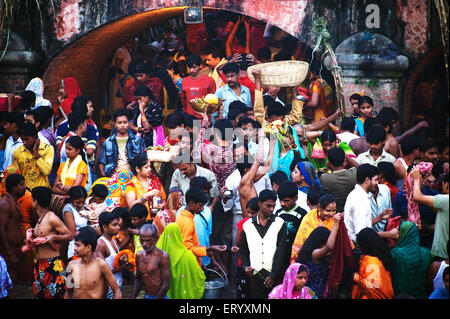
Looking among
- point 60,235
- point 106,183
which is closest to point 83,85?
point 106,183

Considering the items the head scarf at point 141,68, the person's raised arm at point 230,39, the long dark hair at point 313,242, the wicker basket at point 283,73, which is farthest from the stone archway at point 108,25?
the long dark hair at point 313,242

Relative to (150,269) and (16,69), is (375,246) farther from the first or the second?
(16,69)

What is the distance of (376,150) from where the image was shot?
905cm

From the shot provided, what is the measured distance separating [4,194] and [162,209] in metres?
1.74

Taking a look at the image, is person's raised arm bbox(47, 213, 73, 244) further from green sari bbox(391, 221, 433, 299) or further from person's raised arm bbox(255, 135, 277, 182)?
green sari bbox(391, 221, 433, 299)

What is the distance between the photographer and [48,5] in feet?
40.2

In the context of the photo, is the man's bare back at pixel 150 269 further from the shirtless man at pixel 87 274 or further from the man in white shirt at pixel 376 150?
the man in white shirt at pixel 376 150

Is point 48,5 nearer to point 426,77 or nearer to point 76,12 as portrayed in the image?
point 76,12

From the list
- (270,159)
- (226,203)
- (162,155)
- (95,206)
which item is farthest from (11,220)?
(270,159)

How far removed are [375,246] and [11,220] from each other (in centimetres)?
390

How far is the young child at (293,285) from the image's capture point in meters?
7.28

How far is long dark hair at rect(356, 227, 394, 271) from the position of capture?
748 cm

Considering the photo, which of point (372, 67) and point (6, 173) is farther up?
point (372, 67)

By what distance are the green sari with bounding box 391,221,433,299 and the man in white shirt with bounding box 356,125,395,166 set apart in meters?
1.50
